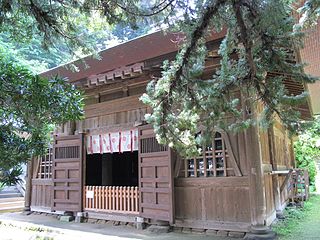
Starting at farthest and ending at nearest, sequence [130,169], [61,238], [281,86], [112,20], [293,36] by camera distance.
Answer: [130,169], [61,238], [112,20], [281,86], [293,36]

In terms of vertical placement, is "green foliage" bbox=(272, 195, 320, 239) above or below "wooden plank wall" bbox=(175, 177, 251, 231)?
below

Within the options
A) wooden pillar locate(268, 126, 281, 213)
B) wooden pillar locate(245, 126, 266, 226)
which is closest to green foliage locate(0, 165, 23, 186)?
wooden pillar locate(245, 126, 266, 226)

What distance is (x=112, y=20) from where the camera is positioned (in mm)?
4195

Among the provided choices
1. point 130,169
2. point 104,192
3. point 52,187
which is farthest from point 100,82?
point 130,169

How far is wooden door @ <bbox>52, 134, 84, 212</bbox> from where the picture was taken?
8.61 metres

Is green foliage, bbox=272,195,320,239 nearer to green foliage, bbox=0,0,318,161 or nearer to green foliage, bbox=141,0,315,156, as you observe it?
green foliage, bbox=0,0,318,161

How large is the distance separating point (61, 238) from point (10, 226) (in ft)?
8.80

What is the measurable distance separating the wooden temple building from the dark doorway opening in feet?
7.69

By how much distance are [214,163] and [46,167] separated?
5.69 meters

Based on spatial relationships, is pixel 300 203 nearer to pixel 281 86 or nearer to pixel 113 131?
pixel 113 131

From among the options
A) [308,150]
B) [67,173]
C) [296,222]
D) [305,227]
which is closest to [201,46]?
[305,227]

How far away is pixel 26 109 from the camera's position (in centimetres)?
332

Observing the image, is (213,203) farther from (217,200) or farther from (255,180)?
(255,180)

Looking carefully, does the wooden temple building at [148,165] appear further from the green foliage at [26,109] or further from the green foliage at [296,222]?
the green foliage at [26,109]
